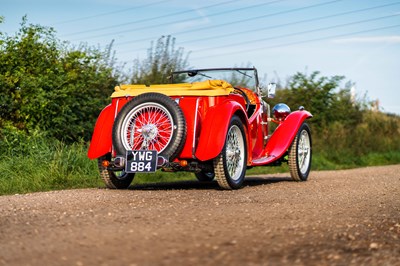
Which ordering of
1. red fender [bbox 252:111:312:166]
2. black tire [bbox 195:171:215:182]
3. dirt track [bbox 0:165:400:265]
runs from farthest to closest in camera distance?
black tire [bbox 195:171:215:182]
red fender [bbox 252:111:312:166]
dirt track [bbox 0:165:400:265]

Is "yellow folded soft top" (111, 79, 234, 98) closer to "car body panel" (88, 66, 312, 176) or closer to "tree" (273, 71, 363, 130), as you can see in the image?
"car body panel" (88, 66, 312, 176)

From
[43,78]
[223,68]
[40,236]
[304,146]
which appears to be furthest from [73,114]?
[40,236]

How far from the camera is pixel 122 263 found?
4152 millimetres

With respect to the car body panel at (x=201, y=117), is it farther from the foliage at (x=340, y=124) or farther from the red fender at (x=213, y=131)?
the foliage at (x=340, y=124)

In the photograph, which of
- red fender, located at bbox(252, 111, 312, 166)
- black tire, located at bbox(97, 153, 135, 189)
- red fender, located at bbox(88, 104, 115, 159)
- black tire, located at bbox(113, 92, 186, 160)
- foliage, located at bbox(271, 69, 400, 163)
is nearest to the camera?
black tire, located at bbox(113, 92, 186, 160)

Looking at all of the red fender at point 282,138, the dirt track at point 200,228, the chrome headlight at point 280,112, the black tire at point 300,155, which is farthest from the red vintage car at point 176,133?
the chrome headlight at point 280,112

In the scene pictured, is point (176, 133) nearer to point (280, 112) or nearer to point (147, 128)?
point (147, 128)

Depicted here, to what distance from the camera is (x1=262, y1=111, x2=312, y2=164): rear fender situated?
413 inches

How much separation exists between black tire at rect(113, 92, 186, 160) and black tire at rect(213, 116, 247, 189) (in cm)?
54

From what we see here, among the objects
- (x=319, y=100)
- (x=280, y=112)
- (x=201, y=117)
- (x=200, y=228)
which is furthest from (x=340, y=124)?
(x=200, y=228)

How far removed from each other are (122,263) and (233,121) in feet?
16.3

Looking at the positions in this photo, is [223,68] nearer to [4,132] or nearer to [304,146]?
[304,146]

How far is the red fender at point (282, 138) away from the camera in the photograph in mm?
10453

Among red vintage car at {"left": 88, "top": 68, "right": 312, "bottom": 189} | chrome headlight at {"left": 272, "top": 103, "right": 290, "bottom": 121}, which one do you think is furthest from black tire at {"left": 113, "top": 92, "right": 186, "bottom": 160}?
chrome headlight at {"left": 272, "top": 103, "right": 290, "bottom": 121}
